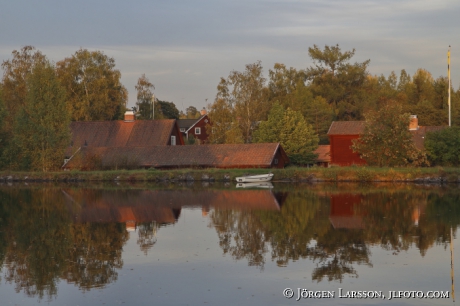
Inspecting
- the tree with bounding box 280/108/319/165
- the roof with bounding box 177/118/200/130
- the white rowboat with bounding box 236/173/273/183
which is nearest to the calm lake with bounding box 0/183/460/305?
the white rowboat with bounding box 236/173/273/183

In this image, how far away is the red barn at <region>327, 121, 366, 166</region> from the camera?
51.3 metres

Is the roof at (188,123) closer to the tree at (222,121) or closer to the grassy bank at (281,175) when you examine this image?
the tree at (222,121)

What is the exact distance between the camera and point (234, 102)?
57.3 m

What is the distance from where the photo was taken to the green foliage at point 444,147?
143 ft

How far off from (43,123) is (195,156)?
482 inches

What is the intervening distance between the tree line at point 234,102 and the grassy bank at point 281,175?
103 inches

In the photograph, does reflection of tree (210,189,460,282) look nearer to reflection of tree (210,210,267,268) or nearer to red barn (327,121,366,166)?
reflection of tree (210,210,267,268)

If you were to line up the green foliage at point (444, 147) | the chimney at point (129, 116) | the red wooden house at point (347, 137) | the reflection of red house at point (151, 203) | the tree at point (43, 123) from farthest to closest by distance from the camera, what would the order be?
1. the chimney at point (129, 116)
2. the red wooden house at point (347, 137)
3. the tree at point (43, 123)
4. the green foliage at point (444, 147)
5. the reflection of red house at point (151, 203)

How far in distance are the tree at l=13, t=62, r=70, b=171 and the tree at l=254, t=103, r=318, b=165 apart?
16.6m

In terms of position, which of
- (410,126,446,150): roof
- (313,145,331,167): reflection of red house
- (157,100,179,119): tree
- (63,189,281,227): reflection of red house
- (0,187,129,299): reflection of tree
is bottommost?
(63,189,281,227): reflection of red house

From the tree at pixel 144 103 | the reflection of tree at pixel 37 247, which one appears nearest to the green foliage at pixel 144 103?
the tree at pixel 144 103

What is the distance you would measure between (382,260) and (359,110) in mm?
58209

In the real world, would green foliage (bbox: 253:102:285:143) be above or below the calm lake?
above

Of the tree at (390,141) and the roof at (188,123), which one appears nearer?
the tree at (390,141)
